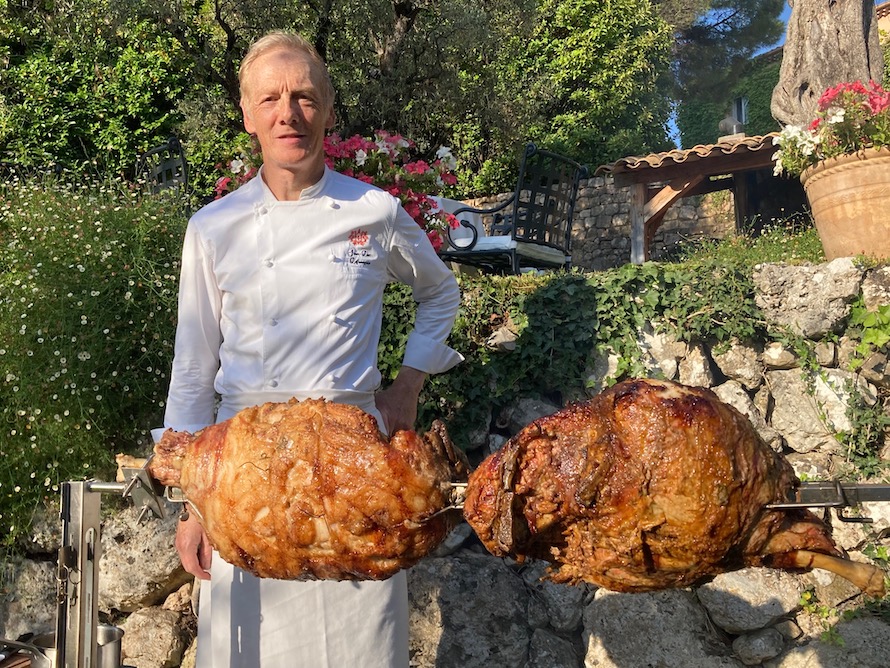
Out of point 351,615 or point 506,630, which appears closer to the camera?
point 351,615

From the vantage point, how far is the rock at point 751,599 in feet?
11.4

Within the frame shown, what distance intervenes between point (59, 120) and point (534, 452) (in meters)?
11.8

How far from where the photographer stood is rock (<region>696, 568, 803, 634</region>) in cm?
349

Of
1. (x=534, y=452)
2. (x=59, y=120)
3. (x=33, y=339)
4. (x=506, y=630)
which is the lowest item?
(x=506, y=630)

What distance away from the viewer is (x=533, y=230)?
7.18m

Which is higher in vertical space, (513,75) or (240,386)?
(513,75)

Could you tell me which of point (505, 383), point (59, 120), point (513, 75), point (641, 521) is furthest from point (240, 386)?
point (513, 75)

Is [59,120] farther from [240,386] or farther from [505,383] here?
[240,386]

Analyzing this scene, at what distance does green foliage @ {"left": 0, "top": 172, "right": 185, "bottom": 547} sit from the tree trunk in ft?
21.5

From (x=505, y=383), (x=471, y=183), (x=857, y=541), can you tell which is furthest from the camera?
(x=471, y=183)

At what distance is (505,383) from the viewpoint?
13.1ft

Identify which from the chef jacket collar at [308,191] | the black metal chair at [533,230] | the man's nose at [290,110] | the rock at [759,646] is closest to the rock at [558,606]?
the rock at [759,646]

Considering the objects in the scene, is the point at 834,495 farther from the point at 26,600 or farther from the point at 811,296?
the point at 26,600

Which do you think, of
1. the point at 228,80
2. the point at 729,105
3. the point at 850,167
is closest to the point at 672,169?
the point at 228,80
